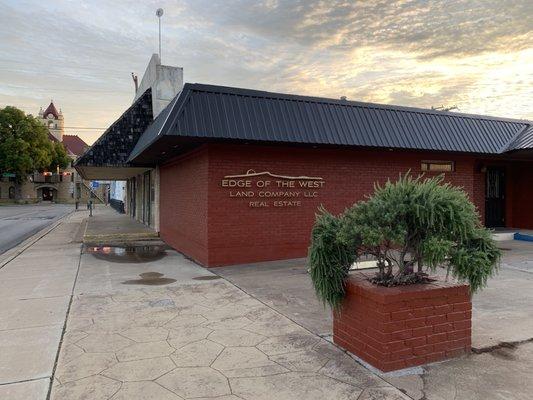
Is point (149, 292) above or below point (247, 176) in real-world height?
below

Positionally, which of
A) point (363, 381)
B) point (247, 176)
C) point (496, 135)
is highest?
point (496, 135)

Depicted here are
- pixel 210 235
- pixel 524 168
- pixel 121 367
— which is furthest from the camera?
pixel 524 168

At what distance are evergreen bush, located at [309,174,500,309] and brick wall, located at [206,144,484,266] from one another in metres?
5.88

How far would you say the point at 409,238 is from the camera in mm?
4492

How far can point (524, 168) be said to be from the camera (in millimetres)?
16344

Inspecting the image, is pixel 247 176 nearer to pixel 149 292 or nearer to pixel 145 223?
pixel 149 292

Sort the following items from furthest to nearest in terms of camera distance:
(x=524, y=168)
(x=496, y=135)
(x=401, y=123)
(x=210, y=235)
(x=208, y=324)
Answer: (x=524, y=168)
(x=496, y=135)
(x=401, y=123)
(x=210, y=235)
(x=208, y=324)

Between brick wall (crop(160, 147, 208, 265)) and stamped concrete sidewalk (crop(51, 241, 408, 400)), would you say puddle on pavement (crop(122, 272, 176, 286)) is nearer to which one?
stamped concrete sidewalk (crop(51, 241, 408, 400))

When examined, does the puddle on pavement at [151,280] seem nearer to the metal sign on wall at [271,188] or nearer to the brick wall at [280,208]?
the brick wall at [280,208]

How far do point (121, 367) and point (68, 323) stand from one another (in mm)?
2011

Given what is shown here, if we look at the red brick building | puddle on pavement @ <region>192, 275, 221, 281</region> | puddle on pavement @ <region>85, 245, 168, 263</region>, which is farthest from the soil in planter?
puddle on pavement @ <region>85, 245, 168, 263</region>

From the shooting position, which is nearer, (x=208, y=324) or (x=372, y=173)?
(x=208, y=324)

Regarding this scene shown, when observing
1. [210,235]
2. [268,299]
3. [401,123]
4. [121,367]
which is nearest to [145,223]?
[210,235]

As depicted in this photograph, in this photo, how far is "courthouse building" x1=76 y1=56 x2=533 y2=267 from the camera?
997 centimetres
